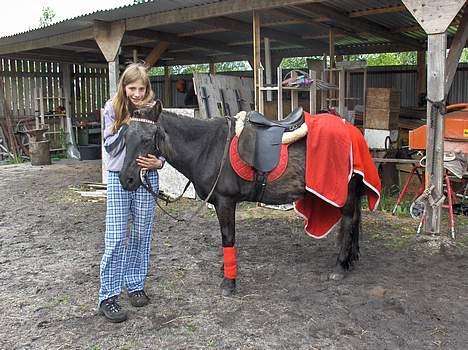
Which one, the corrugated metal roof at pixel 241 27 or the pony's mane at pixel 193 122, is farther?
the corrugated metal roof at pixel 241 27

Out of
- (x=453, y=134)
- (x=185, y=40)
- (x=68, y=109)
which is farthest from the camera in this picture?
(x=68, y=109)

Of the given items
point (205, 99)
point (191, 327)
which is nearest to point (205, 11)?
point (205, 99)

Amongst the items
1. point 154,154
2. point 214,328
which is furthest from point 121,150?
point 214,328

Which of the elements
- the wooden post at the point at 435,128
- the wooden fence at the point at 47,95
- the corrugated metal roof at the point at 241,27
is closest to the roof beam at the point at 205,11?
the corrugated metal roof at the point at 241,27

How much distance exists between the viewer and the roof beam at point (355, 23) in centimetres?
627

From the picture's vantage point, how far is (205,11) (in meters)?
6.09

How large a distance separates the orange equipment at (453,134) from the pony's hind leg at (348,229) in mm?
1743

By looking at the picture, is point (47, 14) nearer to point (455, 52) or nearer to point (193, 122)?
point (455, 52)

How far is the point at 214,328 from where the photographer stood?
2996mm

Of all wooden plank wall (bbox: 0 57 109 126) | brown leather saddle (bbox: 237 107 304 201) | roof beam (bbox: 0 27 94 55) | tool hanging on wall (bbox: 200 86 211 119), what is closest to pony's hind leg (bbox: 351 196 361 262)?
brown leather saddle (bbox: 237 107 304 201)

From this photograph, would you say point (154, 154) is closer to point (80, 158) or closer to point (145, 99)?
point (145, 99)

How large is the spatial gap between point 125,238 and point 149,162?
1.65 feet

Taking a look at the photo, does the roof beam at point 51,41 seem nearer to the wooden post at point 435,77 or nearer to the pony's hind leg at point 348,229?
the wooden post at point 435,77

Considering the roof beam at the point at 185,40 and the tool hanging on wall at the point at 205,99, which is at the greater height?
the roof beam at the point at 185,40
